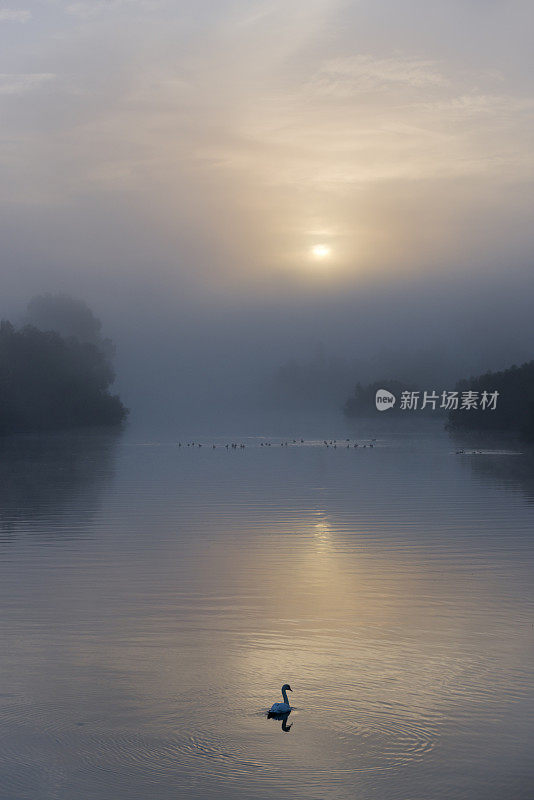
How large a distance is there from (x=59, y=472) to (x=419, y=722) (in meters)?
63.5

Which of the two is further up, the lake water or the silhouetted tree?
the lake water

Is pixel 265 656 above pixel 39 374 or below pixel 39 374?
above

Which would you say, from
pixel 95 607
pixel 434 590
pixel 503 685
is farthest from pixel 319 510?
pixel 503 685

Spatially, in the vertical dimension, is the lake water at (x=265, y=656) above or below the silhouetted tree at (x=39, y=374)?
above

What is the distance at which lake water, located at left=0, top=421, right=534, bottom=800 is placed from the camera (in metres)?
14.4

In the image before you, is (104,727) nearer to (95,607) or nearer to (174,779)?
(174,779)

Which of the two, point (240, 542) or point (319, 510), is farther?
point (319, 510)

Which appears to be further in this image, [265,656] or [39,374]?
[39,374]

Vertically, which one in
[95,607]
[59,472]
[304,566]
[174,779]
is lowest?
[59,472]

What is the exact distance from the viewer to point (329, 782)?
13.9 m

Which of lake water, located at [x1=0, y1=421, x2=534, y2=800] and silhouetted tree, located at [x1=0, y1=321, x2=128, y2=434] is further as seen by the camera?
silhouetted tree, located at [x1=0, y1=321, x2=128, y2=434]

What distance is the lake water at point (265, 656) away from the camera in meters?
14.4

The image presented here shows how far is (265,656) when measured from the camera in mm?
19953

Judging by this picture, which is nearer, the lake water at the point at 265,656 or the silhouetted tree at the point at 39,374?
the lake water at the point at 265,656
